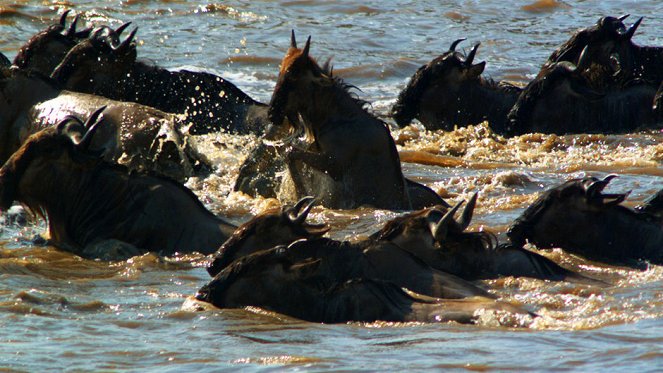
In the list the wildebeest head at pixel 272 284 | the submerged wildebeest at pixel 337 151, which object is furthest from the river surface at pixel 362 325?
the submerged wildebeest at pixel 337 151

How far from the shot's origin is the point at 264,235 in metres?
7.45

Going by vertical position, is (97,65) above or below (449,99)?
above

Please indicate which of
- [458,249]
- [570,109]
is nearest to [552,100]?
[570,109]

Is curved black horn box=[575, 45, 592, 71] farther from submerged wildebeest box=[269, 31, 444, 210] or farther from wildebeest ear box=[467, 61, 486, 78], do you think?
Result: submerged wildebeest box=[269, 31, 444, 210]

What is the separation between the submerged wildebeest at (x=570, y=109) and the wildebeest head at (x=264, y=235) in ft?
24.3

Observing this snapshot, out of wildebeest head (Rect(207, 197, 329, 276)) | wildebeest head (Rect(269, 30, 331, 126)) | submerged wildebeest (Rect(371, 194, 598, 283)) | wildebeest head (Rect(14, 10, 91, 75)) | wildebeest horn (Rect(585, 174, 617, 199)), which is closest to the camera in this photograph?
wildebeest head (Rect(207, 197, 329, 276))

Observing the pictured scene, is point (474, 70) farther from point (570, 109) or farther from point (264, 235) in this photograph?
point (264, 235)

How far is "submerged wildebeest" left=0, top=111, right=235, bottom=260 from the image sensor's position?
892cm

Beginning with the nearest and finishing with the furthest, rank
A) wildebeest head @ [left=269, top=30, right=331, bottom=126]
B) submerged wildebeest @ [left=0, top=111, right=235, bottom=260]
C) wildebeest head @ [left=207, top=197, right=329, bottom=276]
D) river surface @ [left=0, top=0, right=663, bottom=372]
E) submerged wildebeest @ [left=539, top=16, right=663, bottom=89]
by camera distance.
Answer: river surface @ [left=0, top=0, right=663, bottom=372] → wildebeest head @ [left=207, top=197, right=329, bottom=276] → submerged wildebeest @ [left=0, top=111, right=235, bottom=260] → wildebeest head @ [left=269, top=30, right=331, bottom=126] → submerged wildebeest @ [left=539, top=16, right=663, bottom=89]

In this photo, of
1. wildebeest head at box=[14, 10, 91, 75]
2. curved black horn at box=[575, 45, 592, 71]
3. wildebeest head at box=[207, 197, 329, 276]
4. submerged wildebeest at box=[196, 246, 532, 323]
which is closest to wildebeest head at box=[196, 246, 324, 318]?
submerged wildebeest at box=[196, 246, 532, 323]

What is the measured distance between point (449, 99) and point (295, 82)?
514cm

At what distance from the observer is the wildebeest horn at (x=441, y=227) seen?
7408 millimetres

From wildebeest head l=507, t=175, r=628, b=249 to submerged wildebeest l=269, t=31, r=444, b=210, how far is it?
76.4 inches

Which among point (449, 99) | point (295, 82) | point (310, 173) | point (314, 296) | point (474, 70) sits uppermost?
point (295, 82)
